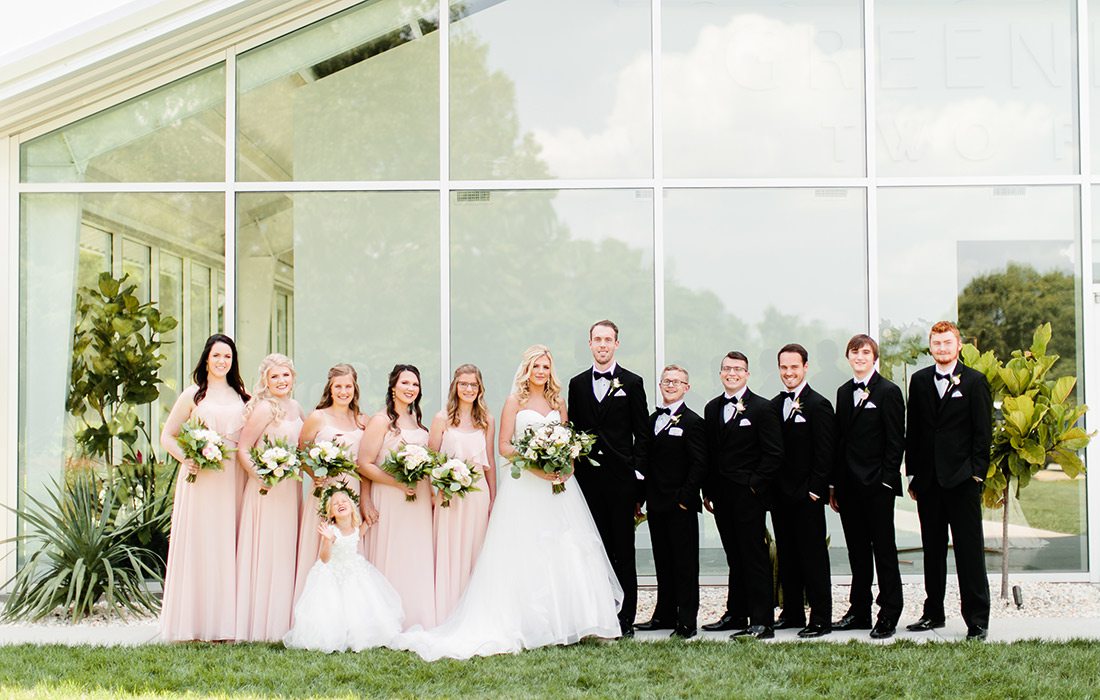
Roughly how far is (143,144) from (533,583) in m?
5.14

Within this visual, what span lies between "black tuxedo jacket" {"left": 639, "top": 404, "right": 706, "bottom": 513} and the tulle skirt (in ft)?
1.60

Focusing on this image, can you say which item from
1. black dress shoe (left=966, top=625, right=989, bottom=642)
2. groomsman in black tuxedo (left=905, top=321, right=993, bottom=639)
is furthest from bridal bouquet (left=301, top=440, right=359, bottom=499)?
black dress shoe (left=966, top=625, right=989, bottom=642)

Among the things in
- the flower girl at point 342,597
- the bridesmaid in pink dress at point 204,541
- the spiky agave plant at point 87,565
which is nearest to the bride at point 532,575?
the flower girl at point 342,597

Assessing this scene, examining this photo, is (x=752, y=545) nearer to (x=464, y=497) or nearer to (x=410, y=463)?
(x=464, y=497)

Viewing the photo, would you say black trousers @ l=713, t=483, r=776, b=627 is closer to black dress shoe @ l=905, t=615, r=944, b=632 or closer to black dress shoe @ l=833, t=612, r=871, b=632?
black dress shoe @ l=833, t=612, r=871, b=632

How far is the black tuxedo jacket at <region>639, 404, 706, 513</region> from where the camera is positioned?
20.9 ft

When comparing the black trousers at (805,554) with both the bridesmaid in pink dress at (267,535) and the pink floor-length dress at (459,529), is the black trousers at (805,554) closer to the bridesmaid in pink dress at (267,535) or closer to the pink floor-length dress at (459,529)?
the pink floor-length dress at (459,529)

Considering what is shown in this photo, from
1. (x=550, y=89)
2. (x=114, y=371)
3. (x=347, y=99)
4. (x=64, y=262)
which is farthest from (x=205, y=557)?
(x=550, y=89)

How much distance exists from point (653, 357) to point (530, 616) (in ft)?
9.63

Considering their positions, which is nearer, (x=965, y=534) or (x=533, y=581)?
(x=533, y=581)

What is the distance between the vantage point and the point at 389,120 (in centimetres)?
842

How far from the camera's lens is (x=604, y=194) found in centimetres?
839

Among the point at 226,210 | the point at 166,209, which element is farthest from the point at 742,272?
the point at 166,209

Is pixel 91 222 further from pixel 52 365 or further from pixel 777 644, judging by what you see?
pixel 777 644
